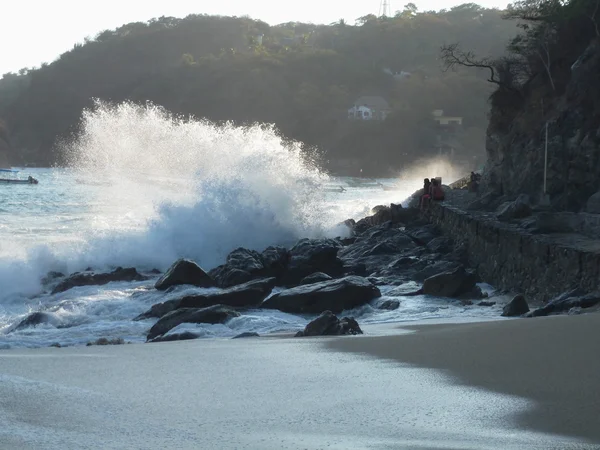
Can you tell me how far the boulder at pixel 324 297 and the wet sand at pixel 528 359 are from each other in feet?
11.0

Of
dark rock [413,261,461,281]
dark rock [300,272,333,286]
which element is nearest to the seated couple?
dark rock [413,261,461,281]

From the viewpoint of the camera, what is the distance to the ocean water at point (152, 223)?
33.8ft

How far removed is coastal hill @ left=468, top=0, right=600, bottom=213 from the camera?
17.8 metres

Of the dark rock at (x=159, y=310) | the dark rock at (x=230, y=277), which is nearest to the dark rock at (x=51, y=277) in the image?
the dark rock at (x=230, y=277)

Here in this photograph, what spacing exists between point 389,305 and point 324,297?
2.60 ft

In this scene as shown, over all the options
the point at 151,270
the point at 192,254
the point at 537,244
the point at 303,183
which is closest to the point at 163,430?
the point at 537,244

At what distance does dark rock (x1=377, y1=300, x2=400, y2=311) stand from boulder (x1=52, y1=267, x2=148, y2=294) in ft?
17.6

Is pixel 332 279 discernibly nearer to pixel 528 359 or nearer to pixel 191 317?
pixel 191 317

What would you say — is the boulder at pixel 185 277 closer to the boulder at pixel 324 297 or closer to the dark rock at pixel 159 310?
the dark rock at pixel 159 310

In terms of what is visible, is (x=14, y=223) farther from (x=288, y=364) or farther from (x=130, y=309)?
(x=288, y=364)

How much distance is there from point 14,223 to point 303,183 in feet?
29.3

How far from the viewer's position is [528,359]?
517cm

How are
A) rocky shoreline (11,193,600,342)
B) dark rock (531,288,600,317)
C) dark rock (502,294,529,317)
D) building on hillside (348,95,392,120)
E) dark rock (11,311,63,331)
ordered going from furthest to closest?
building on hillside (348,95,392,120) → dark rock (11,311,63,331) → rocky shoreline (11,193,600,342) → dark rock (502,294,529,317) → dark rock (531,288,600,317)

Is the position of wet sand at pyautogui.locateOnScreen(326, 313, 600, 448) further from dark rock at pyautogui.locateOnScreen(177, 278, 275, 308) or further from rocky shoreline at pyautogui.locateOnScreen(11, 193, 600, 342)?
dark rock at pyautogui.locateOnScreen(177, 278, 275, 308)
